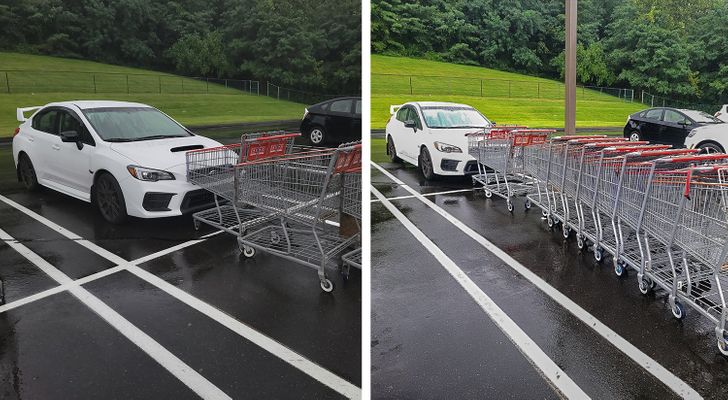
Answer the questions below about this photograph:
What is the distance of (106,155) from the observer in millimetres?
1907

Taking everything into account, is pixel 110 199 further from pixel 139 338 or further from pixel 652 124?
pixel 652 124

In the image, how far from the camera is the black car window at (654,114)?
3.41 metres

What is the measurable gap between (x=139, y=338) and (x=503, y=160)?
2787mm

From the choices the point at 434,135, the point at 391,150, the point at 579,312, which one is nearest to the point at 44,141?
the point at 391,150

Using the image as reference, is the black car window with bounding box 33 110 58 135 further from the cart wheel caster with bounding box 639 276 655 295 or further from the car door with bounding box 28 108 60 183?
the cart wheel caster with bounding box 639 276 655 295

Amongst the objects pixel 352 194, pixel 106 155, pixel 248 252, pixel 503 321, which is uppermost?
pixel 106 155

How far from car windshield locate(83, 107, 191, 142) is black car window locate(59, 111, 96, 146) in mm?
32

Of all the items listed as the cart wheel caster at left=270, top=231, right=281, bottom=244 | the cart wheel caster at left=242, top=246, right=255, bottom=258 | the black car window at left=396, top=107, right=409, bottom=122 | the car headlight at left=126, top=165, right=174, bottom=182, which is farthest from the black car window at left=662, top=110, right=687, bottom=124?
the car headlight at left=126, top=165, right=174, bottom=182

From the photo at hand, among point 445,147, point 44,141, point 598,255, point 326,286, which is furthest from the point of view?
point 445,147

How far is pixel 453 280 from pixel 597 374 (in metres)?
0.84

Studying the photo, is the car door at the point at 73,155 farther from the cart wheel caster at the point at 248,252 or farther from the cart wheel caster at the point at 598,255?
the cart wheel caster at the point at 598,255

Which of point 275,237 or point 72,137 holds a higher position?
point 72,137

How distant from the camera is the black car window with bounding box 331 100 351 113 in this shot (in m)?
2.49

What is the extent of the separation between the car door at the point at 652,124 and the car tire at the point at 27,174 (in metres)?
3.22
